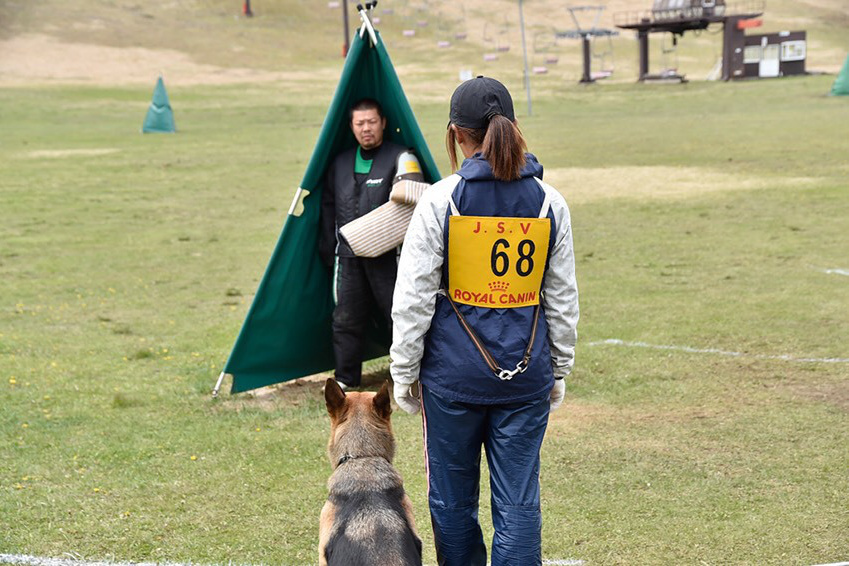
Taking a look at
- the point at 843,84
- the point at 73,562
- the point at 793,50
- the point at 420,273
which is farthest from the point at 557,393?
the point at 793,50

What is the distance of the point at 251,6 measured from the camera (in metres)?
93.0

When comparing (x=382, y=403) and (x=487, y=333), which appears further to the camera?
(x=382, y=403)

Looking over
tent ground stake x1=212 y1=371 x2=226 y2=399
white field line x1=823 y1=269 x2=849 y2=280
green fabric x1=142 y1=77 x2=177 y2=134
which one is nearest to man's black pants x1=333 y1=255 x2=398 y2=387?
tent ground stake x1=212 y1=371 x2=226 y2=399

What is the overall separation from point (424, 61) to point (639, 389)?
68502 mm

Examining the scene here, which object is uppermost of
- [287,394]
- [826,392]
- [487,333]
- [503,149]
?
[503,149]

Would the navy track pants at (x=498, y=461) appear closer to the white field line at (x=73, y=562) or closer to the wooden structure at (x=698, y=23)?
the white field line at (x=73, y=562)

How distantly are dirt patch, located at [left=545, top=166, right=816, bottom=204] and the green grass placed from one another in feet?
0.87

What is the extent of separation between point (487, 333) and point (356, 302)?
356 cm

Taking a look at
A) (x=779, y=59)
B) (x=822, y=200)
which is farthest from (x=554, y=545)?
(x=779, y=59)

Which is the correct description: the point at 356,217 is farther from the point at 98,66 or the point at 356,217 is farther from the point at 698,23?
the point at 98,66

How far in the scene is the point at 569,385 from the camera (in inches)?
310

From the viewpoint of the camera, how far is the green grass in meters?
5.42

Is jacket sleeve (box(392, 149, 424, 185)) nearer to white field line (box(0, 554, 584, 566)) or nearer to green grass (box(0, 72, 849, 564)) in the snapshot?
green grass (box(0, 72, 849, 564))

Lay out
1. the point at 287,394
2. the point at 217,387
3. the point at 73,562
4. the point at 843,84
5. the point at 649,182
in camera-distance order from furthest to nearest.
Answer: the point at 843,84 → the point at 649,182 → the point at 287,394 → the point at 217,387 → the point at 73,562
